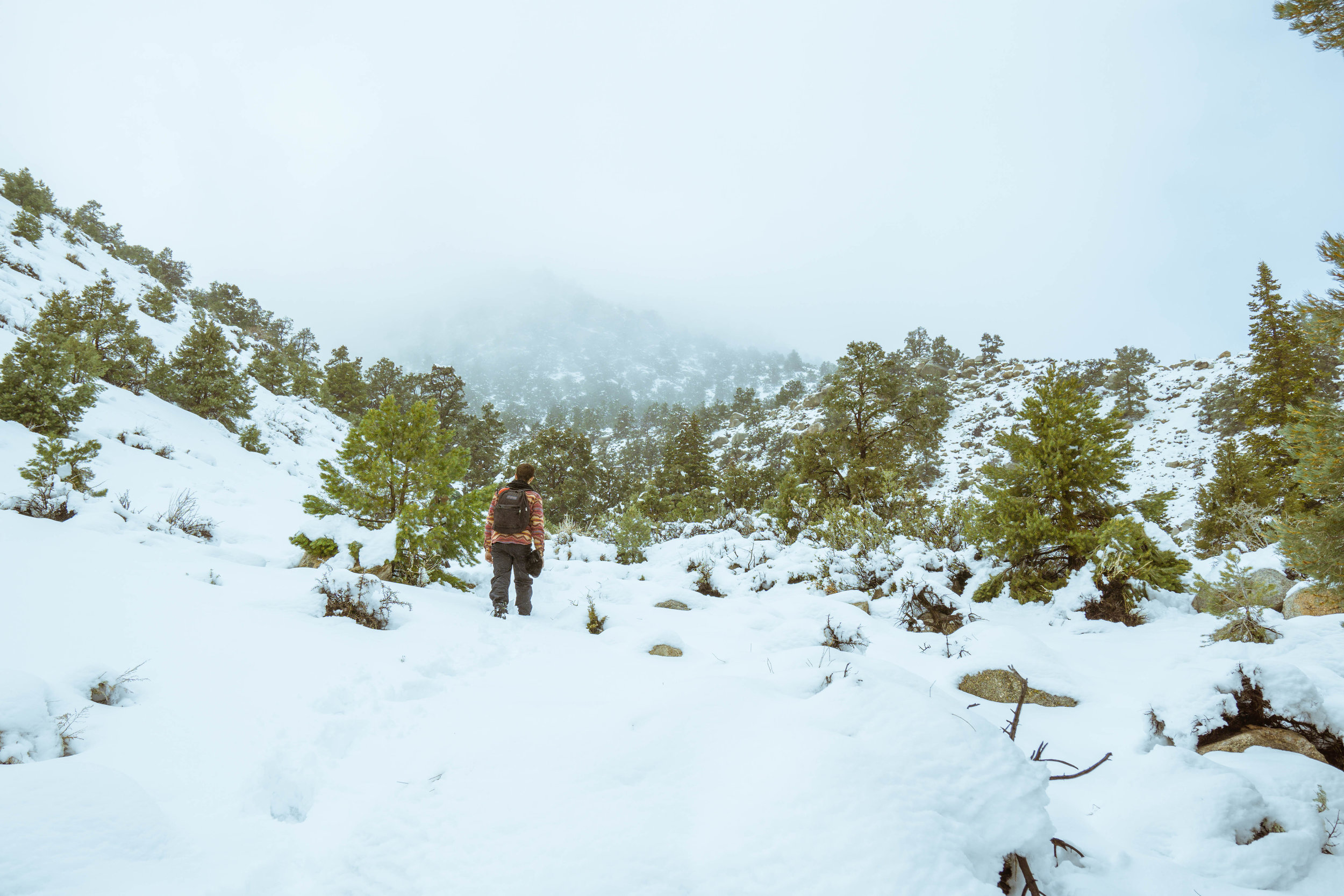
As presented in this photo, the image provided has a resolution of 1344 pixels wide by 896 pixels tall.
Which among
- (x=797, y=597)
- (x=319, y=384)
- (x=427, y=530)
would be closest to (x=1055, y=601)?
(x=797, y=597)

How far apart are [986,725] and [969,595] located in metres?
5.77

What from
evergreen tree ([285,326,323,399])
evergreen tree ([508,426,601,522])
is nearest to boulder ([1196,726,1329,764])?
evergreen tree ([508,426,601,522])

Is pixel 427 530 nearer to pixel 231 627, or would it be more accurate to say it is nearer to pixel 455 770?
pixel 231 627

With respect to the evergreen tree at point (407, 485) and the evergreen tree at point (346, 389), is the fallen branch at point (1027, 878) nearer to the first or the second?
the evergreen tree at point (407, 485)

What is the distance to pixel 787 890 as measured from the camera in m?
1.65

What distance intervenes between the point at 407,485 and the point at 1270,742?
8500mm

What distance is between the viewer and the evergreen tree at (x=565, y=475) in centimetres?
2267

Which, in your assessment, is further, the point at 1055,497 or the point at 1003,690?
the point at 1055,497

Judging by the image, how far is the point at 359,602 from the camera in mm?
4922

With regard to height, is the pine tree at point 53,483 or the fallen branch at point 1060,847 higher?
the pine tree at point 53,483

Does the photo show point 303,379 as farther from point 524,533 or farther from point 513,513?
point 524,533

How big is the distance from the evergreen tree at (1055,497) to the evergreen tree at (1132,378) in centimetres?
4128

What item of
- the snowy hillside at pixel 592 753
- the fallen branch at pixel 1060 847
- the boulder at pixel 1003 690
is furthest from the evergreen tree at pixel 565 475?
the fallen branch at pixel 1060 847

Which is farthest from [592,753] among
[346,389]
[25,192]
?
[25,192]
